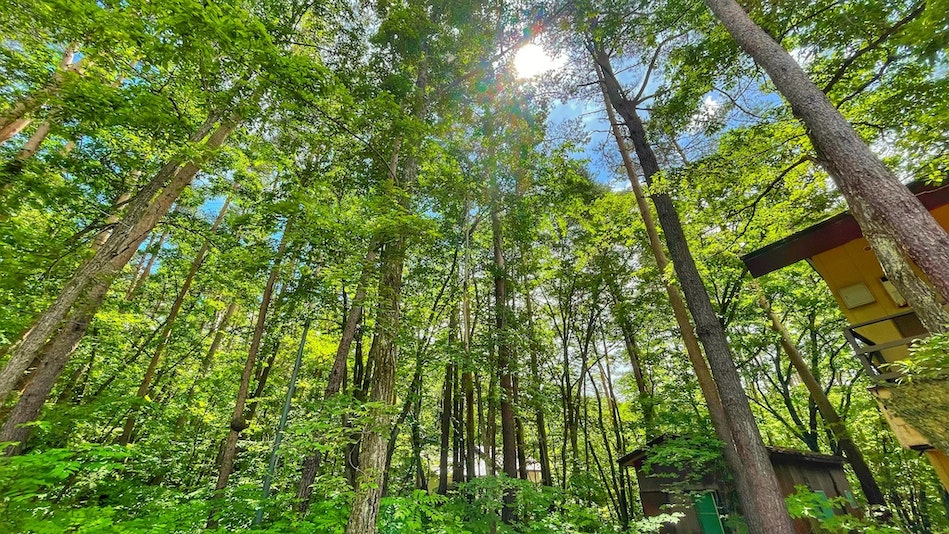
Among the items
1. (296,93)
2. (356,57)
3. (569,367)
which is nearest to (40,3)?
(296,93)

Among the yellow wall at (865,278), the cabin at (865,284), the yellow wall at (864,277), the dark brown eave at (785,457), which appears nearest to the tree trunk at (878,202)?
the cabin at (865,284)

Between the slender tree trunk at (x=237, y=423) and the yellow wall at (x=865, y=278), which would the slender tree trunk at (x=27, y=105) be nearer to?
the slender tree trunk at (x=237, y=423)

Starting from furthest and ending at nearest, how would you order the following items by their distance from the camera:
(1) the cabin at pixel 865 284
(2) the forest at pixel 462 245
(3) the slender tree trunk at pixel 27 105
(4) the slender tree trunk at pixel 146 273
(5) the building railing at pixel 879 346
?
(4) the slender tree trunk at pixel 146 273 < (1) the cabin at pixel 865 284 < (5) the building railing at pixel 879 346 < (3) the slender tree trunk at pixel 27 105 < (2) the forest at pixel 462 245

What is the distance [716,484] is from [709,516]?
1.74 meters

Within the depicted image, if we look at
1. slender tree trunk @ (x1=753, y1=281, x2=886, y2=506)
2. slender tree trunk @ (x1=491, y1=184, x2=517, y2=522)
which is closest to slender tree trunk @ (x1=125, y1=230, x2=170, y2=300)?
slender tree trunk @ (x1=491, y1=184, x2=517, y2=522)

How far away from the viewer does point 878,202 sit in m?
3.16

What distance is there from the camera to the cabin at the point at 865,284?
4942 mm

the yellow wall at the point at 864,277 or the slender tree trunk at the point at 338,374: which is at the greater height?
the yellow wall at the point at 864,277

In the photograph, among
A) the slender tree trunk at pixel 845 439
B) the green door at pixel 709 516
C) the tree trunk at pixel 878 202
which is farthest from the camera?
the green door at pixel 709 516

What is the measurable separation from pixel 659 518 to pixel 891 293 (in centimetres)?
591

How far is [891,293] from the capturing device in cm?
597

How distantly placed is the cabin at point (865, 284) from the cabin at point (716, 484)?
3.19 m

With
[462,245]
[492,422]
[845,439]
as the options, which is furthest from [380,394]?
[845,439]

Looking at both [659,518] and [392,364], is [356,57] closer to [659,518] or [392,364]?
[392,364]
